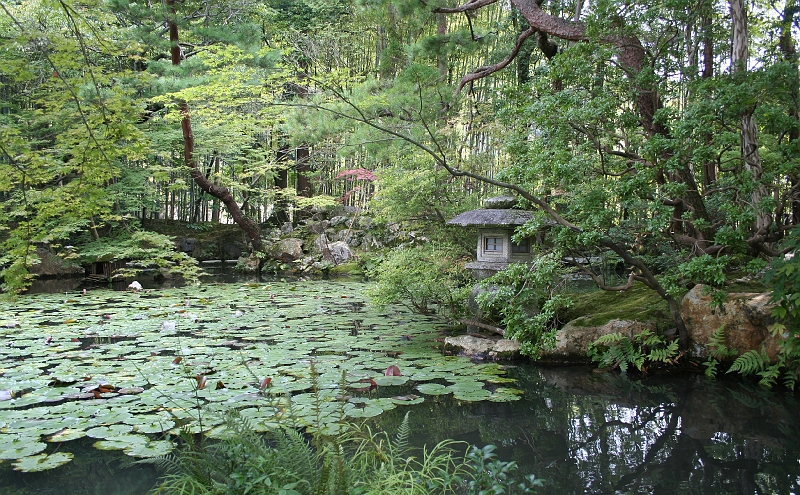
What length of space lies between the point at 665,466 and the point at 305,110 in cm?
714

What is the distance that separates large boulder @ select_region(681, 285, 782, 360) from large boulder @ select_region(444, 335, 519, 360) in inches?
60.0

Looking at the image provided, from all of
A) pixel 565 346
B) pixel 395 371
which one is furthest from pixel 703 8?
pixel 395 371

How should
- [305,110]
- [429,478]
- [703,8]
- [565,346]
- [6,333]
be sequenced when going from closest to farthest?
[429,478]
[703,8]
[565,346]
[6,333]
[305,110]

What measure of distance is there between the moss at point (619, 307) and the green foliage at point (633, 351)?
0.75ft

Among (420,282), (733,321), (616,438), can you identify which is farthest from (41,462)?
(733,321)

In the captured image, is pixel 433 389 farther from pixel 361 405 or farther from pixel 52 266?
pixel 52 266

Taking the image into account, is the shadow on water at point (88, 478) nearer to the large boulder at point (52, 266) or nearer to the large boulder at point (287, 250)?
the large boulder at point (52, 266)

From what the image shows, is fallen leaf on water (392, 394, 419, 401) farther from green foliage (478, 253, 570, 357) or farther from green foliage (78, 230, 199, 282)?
green foliage (78, 230, 199, 282)

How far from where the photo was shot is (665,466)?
2883mm

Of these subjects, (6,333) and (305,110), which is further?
(305,110)

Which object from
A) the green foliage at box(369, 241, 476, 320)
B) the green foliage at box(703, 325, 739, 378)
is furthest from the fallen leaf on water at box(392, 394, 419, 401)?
the green foliage at box(703, 325, 739, 378)

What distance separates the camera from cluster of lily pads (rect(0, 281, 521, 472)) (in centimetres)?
302

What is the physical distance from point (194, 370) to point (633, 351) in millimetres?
3653

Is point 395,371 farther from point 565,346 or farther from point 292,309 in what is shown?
point 292,309
